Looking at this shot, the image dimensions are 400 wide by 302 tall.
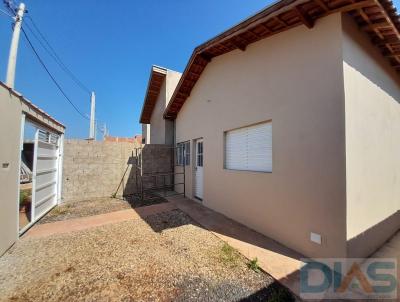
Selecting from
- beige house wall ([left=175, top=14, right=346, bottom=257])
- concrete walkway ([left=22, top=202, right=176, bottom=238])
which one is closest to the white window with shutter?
beige house wall ([left=175, top=14, right=346, bottom=257])

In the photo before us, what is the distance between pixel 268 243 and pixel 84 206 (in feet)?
21.4

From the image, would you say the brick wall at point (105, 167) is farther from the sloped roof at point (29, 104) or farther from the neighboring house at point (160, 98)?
the sloped roof at point (29, 104)

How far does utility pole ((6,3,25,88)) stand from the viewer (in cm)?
578

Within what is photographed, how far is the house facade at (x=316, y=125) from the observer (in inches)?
118

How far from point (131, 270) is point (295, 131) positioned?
12.4 feet

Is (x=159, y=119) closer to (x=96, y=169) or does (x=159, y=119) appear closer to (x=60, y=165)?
(x=96, y=169)

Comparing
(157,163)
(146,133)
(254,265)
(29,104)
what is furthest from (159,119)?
(254,265)

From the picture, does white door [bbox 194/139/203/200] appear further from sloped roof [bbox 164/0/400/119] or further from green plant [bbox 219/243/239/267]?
green plant [bbox 219/243/239/267]

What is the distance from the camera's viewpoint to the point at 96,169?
8359mm

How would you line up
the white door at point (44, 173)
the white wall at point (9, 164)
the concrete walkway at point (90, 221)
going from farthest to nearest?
the white door at point (44, 173) < the concrete walkway at point (90, 221) < the white wall at point (9, 164)

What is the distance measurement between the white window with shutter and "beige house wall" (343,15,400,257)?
5.01 ft

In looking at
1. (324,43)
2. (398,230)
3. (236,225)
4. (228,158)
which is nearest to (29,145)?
(228,158)

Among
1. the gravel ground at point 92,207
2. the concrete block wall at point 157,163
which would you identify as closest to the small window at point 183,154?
the concrete block wall at point 157,163

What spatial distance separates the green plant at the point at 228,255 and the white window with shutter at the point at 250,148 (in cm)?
189
